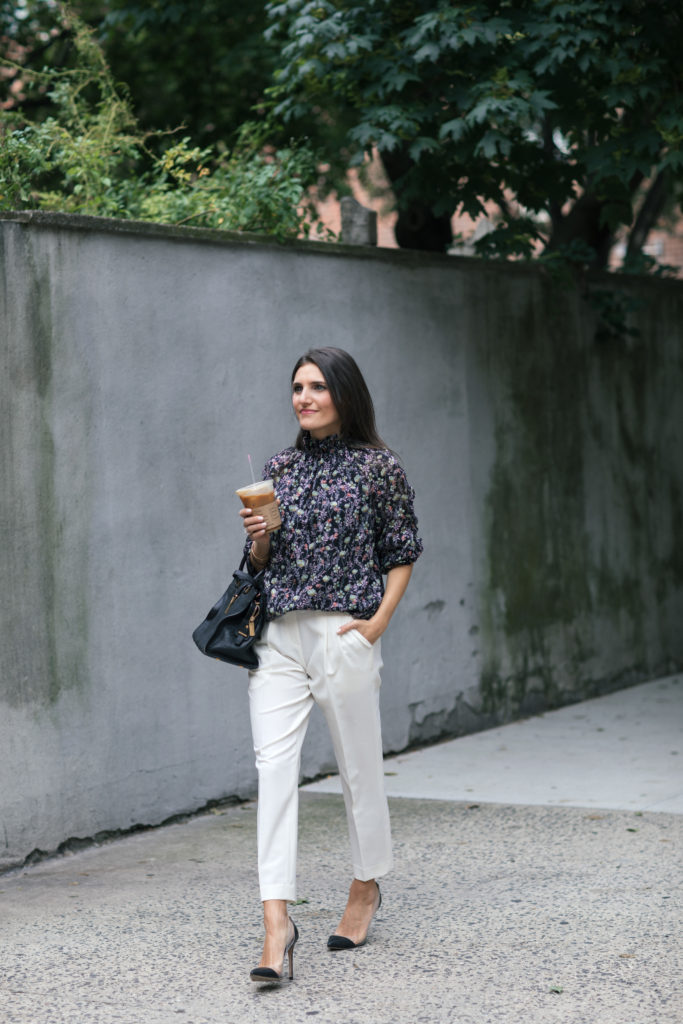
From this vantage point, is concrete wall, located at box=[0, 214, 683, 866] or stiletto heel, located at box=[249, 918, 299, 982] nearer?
stiletto heel, located at box=[249, 918, 299, 982]

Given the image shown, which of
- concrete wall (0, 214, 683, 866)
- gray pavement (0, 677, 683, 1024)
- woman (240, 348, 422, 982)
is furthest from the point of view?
concrete wall (0, 214, 683, 866)

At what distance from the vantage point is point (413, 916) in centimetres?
494

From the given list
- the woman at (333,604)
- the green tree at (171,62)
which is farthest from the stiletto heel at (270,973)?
the green tree at (171,62)

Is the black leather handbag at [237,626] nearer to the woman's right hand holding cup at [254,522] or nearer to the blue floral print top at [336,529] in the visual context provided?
the blue floral print top at [336,529]

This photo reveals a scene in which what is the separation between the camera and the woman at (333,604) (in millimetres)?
4387

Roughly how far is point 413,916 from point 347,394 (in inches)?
72.6

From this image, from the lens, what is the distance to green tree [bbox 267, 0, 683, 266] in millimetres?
7211

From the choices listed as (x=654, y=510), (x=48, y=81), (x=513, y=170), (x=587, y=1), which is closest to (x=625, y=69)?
(x=587, y=1)

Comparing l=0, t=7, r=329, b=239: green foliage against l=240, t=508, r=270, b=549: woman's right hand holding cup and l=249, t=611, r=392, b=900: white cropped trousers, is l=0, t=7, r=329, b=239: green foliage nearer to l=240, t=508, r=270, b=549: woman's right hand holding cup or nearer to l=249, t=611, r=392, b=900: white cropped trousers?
l=240, t=508, r=270, b=549: woman's right hand holding cup

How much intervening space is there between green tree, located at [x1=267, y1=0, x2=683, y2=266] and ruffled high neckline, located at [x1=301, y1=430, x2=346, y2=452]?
3064mm

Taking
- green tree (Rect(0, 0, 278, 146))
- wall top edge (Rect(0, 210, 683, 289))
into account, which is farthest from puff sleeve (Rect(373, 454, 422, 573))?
green tree (Rect(0, 0, 278, 146))

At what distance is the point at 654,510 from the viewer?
10320 millimetres

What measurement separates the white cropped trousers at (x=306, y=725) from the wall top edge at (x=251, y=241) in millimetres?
2154

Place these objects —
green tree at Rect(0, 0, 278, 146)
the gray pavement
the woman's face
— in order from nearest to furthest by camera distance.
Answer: the gray pavement → the woman's face → green tree at Rect(0, 0, 278, 146)
